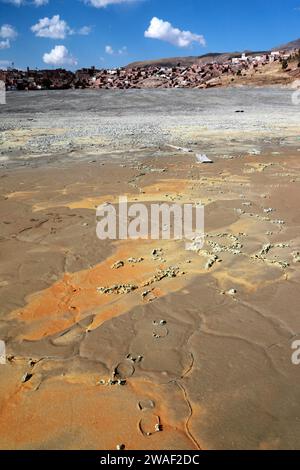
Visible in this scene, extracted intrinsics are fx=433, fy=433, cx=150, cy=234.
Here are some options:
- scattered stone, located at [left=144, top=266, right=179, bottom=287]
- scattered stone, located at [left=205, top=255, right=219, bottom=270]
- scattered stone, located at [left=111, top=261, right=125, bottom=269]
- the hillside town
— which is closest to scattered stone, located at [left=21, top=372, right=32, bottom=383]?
scattered stone, located at [left=144, top=266, right=179, bottom=287]

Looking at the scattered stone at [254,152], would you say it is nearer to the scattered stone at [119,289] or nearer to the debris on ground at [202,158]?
the debris on ground at [202,158]

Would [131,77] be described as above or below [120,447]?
above

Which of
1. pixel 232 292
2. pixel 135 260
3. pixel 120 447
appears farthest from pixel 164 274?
pixel 120 447

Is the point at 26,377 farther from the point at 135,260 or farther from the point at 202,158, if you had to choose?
the point at 202,158

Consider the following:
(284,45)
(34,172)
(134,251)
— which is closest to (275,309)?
(134,251)

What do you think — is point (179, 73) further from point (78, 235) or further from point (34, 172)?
point (78, 235)

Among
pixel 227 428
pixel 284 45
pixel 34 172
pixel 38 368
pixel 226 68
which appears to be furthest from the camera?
pixel 284 45
